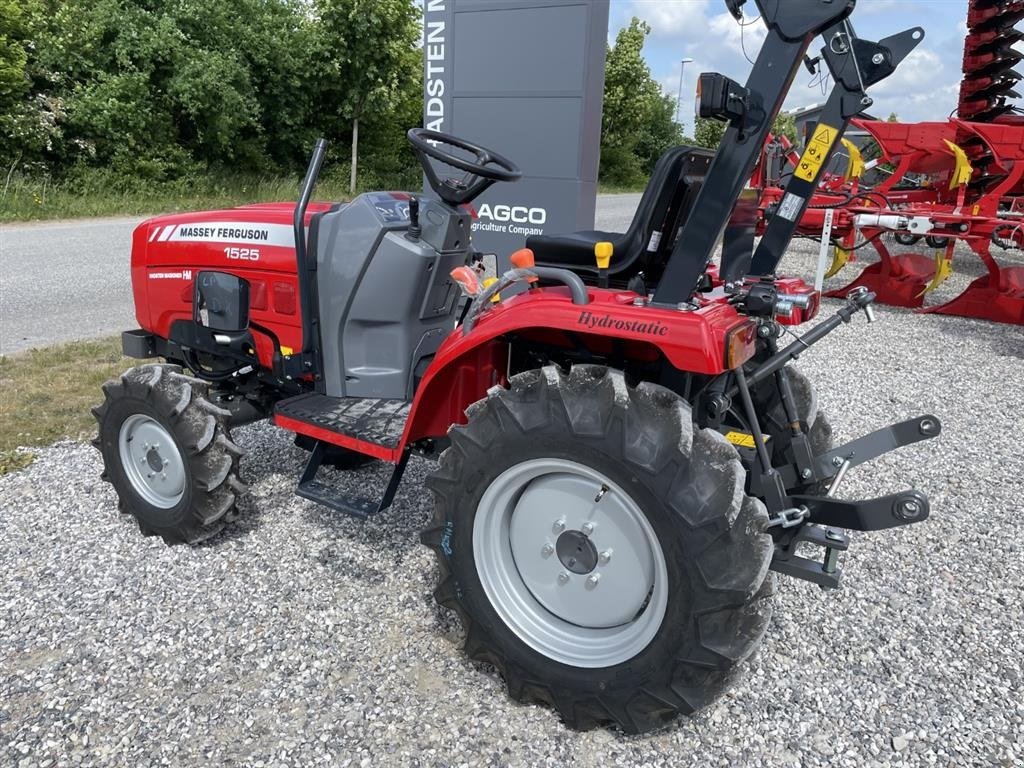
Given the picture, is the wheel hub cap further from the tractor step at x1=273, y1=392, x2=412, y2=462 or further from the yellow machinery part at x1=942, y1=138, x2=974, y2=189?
the yellow machinery part at x1=942, y1=138, x2=974, y2=189

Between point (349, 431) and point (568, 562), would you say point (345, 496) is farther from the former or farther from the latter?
point (568, 562)

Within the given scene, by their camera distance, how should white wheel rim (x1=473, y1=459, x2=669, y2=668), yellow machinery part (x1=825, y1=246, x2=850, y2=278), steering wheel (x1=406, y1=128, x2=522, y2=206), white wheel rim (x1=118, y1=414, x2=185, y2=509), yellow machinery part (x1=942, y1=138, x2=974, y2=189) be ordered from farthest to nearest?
yellow machinery part (x1=825, y1=246, x2=850, y2=278), yellow machinery part (x1=942, y1=138, x2=974, y2=189), white wheel rim (x1=118, y1=414, x2=185, y2=509), steering wheel (x1=406, y1=128, x2=522, y2=206), white wheel rim (x1=473, y1=459, x2=669, y2=668)

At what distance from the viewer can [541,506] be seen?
2.23 meters

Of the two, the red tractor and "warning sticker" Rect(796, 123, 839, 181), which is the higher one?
"warning sticker" Rect(796, 123, 839, 181)

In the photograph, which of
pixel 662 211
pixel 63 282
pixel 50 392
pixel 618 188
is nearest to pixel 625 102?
pixel 618 188

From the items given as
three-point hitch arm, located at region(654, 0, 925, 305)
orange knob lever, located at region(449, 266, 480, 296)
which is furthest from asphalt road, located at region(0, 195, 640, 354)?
three-point hitch arm, located at region(654, 0, 925, 305)

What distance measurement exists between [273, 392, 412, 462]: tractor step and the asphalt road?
3841 mm

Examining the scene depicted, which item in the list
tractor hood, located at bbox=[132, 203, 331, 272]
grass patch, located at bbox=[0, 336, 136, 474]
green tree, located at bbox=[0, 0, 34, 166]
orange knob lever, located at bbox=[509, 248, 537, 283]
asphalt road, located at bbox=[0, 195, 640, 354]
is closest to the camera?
orange knob lever, located at bbox=[509, 248, 537, 283]

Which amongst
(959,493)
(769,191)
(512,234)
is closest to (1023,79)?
(769,191)

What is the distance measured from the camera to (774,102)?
203 centimetres

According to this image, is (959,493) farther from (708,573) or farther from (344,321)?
(344,321)

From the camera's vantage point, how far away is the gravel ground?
6.93 ft

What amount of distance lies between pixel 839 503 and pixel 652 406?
0.71 metres

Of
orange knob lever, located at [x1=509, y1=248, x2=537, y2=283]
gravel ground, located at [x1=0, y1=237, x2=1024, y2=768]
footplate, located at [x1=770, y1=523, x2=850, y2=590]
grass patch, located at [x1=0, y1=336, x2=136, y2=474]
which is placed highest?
orange knob lever, located at [x1=509, y1=248, x2=537, y2=283]
